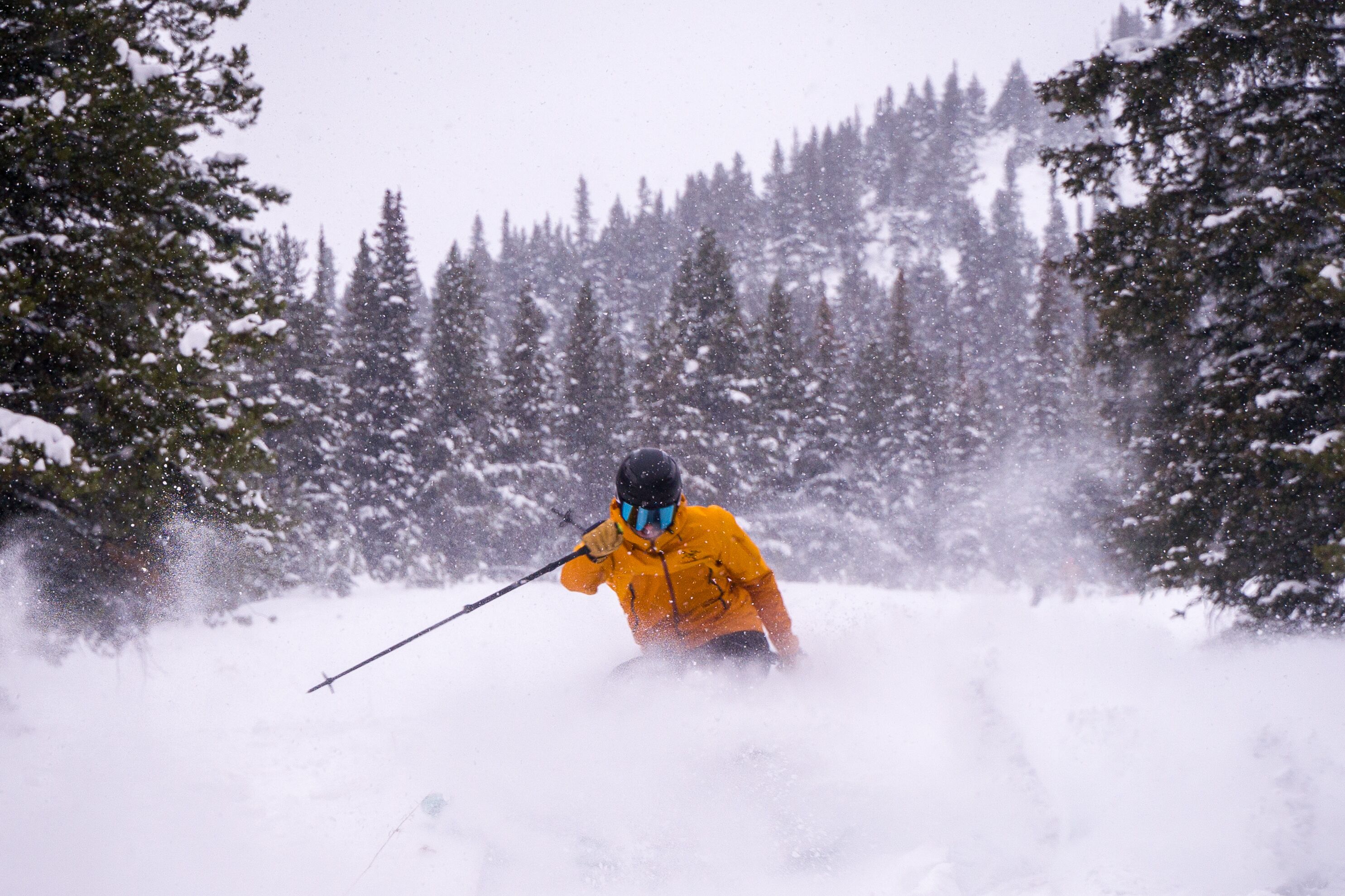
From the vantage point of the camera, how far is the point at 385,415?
82.9 feet

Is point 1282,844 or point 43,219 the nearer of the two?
point 1282,844

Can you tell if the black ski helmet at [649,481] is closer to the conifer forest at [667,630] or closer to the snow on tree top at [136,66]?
the conifer forest at [667,630]

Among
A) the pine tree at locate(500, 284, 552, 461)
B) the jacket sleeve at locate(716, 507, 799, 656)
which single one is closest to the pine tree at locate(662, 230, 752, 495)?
the pine tree at locate(500, 284, 552, 461)

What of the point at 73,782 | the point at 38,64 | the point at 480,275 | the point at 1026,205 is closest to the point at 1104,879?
the point at 73,782

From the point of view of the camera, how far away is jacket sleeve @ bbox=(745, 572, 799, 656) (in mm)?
6035

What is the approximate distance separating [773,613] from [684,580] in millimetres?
794

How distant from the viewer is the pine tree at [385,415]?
24.9 m

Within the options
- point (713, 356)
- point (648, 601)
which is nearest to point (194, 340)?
point (648, 601)

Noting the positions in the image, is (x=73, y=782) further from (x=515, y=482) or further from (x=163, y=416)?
(x=515, y=482)

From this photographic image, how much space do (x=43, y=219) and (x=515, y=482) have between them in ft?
72.5

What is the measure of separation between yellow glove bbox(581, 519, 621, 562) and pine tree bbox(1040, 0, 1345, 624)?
5723mm

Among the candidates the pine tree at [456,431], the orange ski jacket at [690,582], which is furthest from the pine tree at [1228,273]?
the pine tree at [456,431]

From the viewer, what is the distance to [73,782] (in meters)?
5.08

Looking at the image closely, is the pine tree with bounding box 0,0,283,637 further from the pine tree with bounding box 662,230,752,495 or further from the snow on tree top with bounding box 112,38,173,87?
the pine tree with bounding box 662,230,752,495
